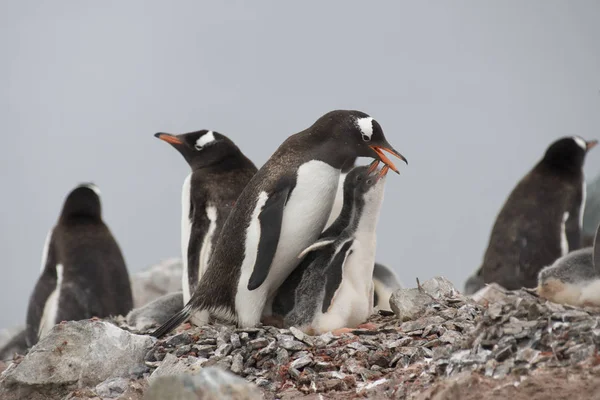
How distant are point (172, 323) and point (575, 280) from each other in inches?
94.7

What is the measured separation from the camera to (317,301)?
5176 mm

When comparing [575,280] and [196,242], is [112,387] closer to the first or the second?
[196,242]

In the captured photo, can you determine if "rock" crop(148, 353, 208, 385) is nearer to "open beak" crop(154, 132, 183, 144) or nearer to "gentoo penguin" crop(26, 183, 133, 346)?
"open beak" crop(154, 132, 183, 144)

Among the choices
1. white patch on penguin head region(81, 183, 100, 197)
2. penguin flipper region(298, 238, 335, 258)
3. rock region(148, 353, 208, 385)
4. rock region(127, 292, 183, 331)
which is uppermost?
white patch on penguin head region(81, 183, 100, 197)

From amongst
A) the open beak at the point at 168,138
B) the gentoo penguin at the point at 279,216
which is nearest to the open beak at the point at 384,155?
the gentoo penguin at the point at 279,216

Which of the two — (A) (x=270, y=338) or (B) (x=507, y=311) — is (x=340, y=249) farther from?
(B) (x=507, y=311)

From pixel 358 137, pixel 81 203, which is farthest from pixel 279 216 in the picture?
pixel 81 203

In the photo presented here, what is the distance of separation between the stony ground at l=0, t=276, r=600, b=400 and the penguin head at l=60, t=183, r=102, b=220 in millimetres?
3236

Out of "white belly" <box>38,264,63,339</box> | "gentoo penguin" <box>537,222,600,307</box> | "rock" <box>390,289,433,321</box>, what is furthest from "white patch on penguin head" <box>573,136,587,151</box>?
"white belly" <box>38,264,63,339</box>

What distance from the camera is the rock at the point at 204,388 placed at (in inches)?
113

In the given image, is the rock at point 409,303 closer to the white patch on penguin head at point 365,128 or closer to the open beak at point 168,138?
the white patch on penguin head at point 365,128

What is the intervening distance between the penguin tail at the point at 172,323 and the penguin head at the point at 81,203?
352 cm

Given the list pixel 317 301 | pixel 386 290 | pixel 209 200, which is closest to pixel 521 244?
pixel 386 290

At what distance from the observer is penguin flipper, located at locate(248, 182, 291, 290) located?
5188 millimetres
